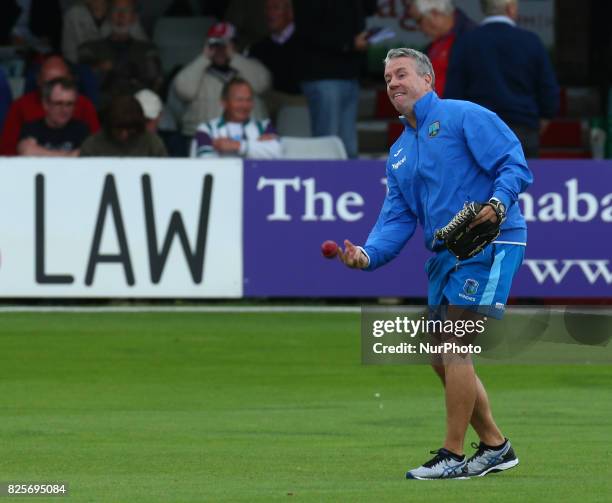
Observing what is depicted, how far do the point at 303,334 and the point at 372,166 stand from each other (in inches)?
68.9

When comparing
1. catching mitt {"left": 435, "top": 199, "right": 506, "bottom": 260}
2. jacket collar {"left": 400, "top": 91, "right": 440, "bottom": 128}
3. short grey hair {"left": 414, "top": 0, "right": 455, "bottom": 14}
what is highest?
short grey hair {"left": 414, "top": 0, "right": 455, "bottom": 14}

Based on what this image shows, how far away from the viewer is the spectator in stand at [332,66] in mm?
17422

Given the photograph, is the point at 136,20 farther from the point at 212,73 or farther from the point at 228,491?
the point at 228,491

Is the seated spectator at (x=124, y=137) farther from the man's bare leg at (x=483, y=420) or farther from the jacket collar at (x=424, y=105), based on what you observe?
the man's bare leg at (x=483, y=420)

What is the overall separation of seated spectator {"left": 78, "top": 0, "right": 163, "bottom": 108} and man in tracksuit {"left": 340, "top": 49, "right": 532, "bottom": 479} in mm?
10472

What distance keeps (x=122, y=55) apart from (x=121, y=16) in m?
0.47

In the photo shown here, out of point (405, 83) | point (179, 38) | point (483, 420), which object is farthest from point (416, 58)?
point (179, 38)

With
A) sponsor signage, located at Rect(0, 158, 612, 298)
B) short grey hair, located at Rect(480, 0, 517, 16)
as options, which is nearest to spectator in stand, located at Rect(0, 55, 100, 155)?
sponsor signage, located at Rect(0, 158, 612, 298)

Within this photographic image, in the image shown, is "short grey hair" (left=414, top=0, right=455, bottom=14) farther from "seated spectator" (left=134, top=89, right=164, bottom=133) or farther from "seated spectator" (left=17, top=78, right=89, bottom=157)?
"seated spectator" (left=17, top=78, right=89, bottom=157)

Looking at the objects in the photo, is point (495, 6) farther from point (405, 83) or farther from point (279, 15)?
point (405, 83)

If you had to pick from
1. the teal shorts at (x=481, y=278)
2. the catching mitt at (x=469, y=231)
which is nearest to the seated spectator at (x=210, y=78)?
the teal shorts at (x=481, y=278)

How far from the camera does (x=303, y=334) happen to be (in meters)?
14.6

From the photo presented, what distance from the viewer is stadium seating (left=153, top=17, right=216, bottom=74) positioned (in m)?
20.5

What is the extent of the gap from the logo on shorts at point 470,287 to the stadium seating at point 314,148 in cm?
858
